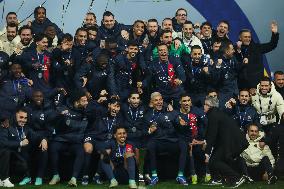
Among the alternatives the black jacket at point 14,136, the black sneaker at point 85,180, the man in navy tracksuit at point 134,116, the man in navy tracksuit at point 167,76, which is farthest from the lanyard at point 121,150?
the man in navy tracksuit at point 167,76

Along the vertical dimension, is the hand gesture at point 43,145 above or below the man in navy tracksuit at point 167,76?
below

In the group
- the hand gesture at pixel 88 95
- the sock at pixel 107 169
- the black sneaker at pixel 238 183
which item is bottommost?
the black sneaker at pixel 238 183

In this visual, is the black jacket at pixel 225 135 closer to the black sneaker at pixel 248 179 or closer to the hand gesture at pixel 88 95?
the black sneaker at pixel 248 179

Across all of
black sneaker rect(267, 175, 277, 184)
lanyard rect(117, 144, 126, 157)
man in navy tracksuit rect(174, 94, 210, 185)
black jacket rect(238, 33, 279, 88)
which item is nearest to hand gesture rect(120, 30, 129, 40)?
man in navy tracksuit rect(174, 94, 210, 185)

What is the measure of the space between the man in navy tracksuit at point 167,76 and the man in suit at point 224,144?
1214mm

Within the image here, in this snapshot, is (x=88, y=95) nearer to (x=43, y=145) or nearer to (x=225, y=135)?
(x=43, y=145)

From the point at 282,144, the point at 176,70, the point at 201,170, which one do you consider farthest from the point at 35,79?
the point at 282,144

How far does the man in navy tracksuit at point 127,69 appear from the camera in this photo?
10648 millimetres

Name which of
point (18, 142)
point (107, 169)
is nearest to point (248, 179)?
point (107, 169)

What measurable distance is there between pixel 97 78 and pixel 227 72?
8.35ft

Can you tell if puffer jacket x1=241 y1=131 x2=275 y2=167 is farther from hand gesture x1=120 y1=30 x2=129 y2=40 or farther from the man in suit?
hand gesture x1=120 y1=30 x2=129 y2=40

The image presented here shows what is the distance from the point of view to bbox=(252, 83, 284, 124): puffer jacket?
10773 mm

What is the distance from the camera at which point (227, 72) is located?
11.1 meters

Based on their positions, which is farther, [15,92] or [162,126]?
[15,92]
